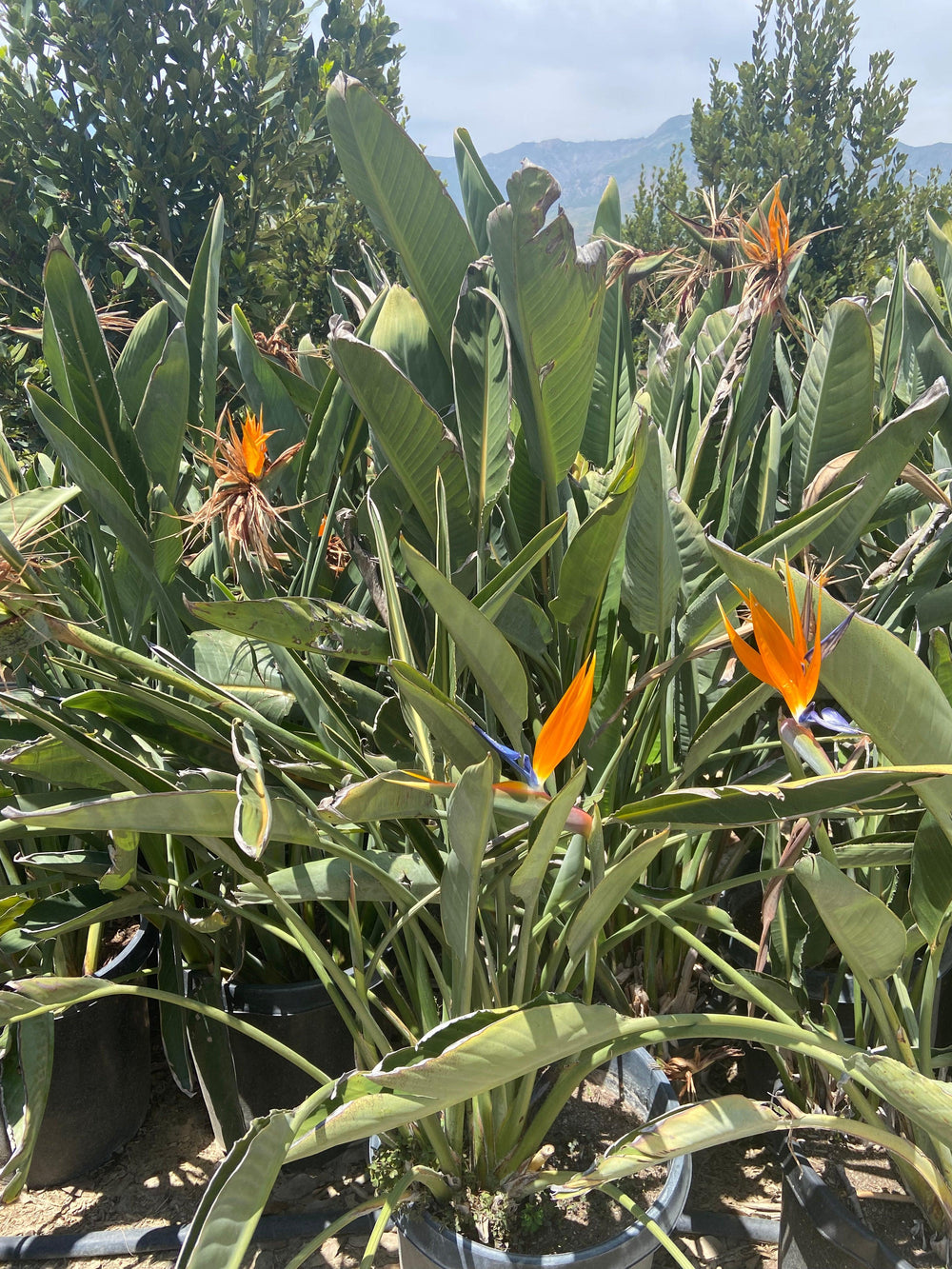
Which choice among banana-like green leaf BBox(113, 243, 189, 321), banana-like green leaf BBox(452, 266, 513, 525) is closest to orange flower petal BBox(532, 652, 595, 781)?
banana-like green leaf BBox(452, 266, 513, 525)

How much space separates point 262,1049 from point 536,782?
0.69m

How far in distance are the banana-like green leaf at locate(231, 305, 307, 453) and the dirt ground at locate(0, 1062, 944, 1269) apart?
2.89 feet

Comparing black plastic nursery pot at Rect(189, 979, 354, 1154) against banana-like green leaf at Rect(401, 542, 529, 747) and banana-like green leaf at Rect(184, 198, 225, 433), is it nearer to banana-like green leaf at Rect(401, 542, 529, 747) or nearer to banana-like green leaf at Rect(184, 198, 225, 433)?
banana-like green leaf at Rect(401, 542, 529, 747)

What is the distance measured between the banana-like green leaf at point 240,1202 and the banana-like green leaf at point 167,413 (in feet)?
2.12

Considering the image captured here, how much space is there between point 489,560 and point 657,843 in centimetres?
49

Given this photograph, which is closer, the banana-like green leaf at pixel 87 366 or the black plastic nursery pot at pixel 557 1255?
the black plastic nursery pot at pixel 557 1255

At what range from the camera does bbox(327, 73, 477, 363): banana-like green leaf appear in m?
0.78

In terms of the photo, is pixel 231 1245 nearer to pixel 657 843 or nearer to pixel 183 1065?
pixel 657 843

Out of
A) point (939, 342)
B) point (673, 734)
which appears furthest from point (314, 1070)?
point (939, 342)

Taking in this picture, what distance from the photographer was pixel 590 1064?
29.5 inches

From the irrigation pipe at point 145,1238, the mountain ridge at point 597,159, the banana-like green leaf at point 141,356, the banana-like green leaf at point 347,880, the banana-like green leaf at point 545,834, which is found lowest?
the irrigation pipe at point 145,1238

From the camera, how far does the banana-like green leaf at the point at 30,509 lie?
29.0 inches

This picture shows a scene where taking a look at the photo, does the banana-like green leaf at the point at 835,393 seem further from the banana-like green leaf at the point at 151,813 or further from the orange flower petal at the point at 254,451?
the banana-like green leaf at the point at 151,813

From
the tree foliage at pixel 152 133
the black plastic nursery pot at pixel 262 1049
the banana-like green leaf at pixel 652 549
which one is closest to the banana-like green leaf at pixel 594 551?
the banana-like green leaf at pixel 652 549
